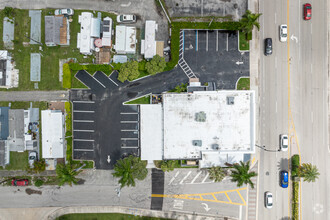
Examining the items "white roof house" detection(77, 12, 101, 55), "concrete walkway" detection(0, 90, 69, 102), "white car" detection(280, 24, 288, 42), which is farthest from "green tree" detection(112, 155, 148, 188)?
"white car" detection(280, 24, 288, 42)

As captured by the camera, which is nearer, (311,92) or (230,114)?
(230,114)

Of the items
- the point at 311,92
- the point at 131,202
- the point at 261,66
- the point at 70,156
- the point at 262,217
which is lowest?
the point at 262,217

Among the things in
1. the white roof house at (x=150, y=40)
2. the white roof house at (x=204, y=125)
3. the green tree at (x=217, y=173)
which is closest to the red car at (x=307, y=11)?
the white roof house at (x=204, y=125)

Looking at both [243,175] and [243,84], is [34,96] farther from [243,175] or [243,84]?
[243,175]

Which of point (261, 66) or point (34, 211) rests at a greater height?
point (261, 66)

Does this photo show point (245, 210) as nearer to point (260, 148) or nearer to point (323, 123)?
point (260, 148)

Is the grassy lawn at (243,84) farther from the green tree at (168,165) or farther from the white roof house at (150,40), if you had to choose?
the green tree at (168,165)

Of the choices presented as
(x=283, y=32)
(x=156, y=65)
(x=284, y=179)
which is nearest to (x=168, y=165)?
(x=156, y=65)

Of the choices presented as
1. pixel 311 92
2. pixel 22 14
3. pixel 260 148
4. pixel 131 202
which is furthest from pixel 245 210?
pixel 22 14
